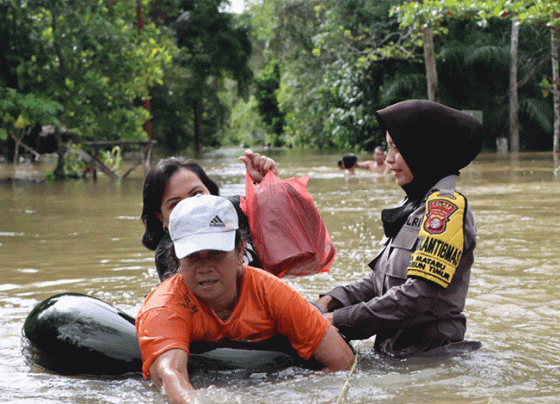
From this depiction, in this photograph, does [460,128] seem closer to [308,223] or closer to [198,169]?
[308,223]

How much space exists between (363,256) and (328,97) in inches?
1130

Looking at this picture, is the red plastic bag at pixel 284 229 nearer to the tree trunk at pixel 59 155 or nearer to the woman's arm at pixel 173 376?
the woman's arm at pixel 173 376

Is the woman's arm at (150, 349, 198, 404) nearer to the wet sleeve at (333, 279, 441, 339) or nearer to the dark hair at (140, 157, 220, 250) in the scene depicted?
the wet sleeve at (333, 279, 441, 339)

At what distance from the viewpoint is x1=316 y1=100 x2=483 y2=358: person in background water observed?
3.43 meters

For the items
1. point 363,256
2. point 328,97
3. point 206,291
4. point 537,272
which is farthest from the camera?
point 328,97

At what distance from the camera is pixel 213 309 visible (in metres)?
3.51

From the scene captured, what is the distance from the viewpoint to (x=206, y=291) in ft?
10.9

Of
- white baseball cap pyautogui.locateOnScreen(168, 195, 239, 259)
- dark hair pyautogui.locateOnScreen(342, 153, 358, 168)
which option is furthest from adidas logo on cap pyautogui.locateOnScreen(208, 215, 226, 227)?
dark hair pyautogui.locateOnScreen(342, 153, 358, 168)

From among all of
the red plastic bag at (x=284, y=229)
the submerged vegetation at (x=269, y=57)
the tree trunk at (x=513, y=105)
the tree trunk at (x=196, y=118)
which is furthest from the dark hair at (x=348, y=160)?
the tree trunk at (x=196, y=118)

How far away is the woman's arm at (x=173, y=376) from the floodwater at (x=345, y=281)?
0.30 ft

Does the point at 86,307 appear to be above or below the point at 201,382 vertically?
above

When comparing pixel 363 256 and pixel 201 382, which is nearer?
pixel 201 382

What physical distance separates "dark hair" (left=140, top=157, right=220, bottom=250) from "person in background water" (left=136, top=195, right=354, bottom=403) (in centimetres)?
63

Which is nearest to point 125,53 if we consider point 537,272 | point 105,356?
point 537,272
